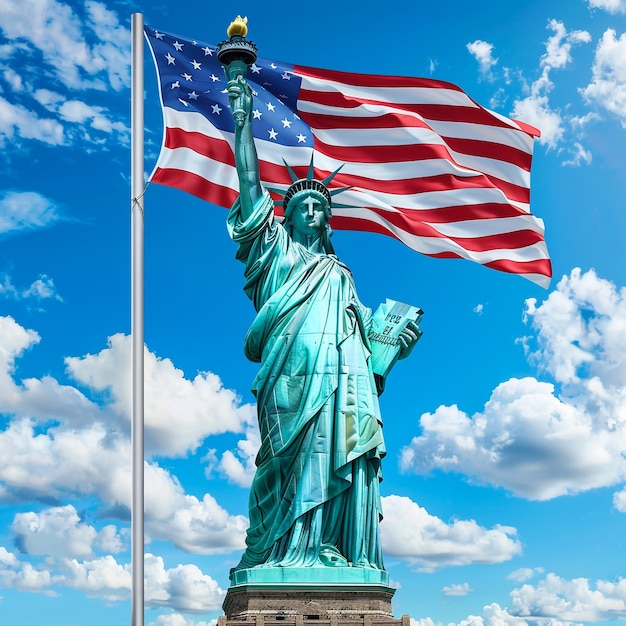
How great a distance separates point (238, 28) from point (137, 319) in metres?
6.91

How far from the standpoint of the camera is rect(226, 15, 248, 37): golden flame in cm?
2238

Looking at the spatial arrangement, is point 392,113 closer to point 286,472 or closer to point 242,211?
point 242,211

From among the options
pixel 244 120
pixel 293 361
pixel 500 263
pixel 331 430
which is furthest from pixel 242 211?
pixel 500 263

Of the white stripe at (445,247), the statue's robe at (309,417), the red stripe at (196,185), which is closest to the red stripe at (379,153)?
the white stripe at (445,247)

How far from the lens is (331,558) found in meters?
20.8

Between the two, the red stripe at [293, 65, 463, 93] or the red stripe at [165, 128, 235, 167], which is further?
the red stripe at [293, 65, 463, 93]

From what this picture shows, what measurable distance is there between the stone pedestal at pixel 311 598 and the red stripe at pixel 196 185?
7.85 m

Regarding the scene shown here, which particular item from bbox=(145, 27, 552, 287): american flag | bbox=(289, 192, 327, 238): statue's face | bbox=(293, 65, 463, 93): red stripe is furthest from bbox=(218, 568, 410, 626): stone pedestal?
bbox=(293, 65, 463, 93): red stripe

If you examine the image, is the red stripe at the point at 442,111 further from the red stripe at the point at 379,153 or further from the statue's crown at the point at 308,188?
the statue's crown at the point at 308,188

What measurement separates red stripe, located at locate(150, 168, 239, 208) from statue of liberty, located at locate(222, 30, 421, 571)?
937mm

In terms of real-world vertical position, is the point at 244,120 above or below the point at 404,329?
above

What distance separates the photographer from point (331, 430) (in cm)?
2153

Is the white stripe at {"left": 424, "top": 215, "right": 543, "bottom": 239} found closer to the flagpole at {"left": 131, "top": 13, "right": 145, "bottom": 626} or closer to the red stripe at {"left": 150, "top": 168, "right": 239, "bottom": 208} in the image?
the red stripe at {"left": 150, "top": 168, "right": 239, "bottom": 208}

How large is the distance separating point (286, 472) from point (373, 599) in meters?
2.84
